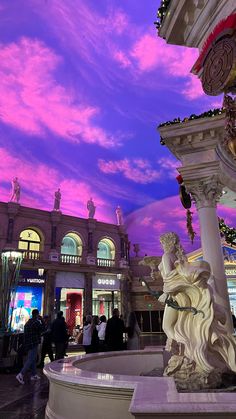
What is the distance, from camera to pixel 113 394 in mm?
2668

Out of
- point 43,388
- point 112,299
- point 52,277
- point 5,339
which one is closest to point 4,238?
point 52,277

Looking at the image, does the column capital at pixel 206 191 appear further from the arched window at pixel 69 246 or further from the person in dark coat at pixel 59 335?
the arched window at pixel 69 246

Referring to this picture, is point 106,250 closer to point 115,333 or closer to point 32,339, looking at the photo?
point 115,333

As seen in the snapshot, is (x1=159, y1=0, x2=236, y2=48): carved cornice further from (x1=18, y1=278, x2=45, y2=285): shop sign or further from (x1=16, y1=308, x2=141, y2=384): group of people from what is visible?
(x1=18, y1=278, x2=45, y2=285): shop sign

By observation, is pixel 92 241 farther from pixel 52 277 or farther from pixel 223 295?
pixel 223 295

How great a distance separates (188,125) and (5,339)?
7.51 m

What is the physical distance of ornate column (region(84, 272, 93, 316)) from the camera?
2083cm

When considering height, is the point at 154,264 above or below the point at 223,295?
above

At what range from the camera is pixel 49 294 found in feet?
64.1

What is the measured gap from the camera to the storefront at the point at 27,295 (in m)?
18.6

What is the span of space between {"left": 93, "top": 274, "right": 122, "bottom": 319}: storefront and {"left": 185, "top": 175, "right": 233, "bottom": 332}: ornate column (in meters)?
17.0

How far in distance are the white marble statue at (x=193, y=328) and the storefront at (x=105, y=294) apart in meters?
19.4

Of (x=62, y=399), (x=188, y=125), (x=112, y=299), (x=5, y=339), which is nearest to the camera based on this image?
(x=62, y=399)

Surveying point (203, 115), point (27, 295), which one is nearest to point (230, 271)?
point (27, 295)
